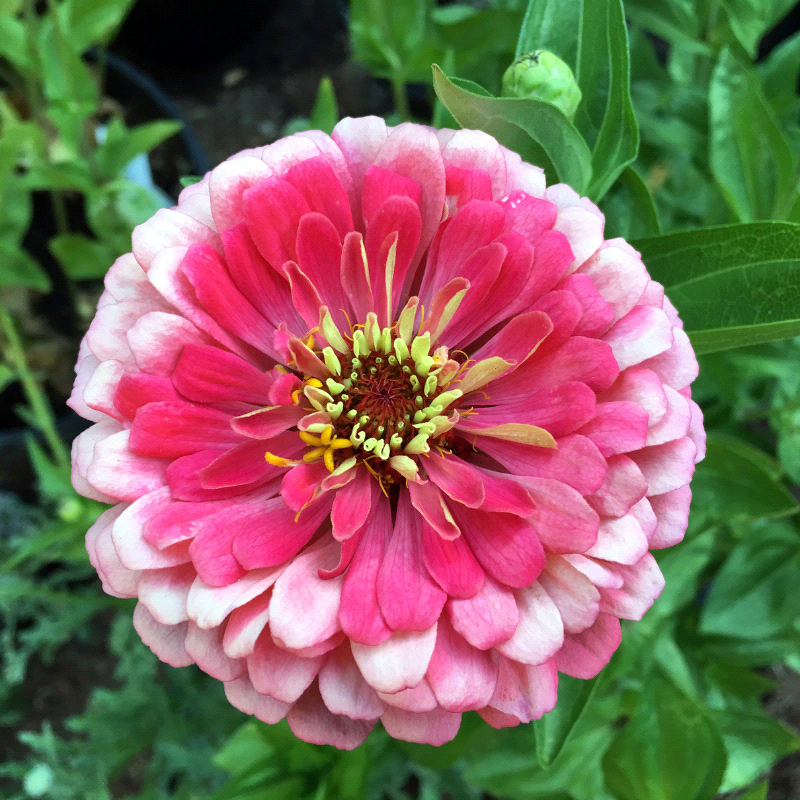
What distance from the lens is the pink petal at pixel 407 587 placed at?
0.44 m

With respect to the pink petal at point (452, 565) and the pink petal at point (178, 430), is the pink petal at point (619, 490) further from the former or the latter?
the pink petal at point (178, 430)

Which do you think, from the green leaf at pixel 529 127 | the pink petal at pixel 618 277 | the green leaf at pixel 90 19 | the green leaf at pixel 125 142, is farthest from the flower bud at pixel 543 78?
the green leaf at pixel 90 19

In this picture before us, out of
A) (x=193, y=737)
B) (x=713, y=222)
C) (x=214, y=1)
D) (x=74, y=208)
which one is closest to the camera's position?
(x=713, y=222)

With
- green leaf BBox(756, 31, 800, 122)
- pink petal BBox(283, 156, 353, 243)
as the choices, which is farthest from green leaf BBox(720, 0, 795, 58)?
pink petal BBox(283, 156, 353, 243)

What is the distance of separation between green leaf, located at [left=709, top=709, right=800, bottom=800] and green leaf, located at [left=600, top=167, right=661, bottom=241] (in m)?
0.60

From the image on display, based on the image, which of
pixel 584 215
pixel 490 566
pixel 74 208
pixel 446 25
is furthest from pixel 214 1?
pixel 490 566

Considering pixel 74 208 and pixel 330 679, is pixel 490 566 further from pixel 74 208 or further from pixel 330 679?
pixel 74 208

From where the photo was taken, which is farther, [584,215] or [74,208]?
[74,208]

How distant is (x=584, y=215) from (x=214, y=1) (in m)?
1.41

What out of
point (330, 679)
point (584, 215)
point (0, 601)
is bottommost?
point (0, 601)

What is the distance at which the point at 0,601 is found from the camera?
3.25 ft

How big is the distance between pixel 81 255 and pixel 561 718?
0.90m

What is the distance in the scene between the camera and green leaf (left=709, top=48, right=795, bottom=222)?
2.40 feet

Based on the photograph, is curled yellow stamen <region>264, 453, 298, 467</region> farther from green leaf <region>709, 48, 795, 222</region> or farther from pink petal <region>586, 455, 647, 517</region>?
green leaf <region>709, 48, 795, 222</region>
